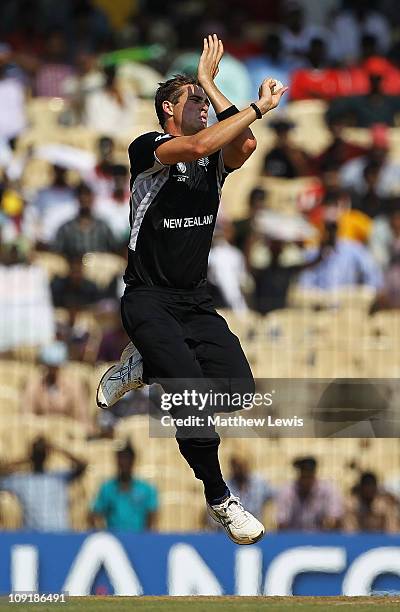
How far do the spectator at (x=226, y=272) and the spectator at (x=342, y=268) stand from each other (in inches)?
22.9

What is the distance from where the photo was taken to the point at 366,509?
11.6 metres

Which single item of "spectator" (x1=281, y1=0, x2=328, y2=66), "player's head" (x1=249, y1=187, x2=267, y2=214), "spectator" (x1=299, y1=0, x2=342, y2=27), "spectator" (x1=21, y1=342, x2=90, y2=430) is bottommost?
"spectator" (x1=21, y1=342, x2=90, y2=430)

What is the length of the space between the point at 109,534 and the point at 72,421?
1.26 m

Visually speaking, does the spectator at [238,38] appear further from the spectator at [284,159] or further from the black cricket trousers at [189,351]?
the black cricket trousers at [189,351]

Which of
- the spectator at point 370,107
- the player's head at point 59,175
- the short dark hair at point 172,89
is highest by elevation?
the spectator at point 370,107

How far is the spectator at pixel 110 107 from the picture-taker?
16.0m

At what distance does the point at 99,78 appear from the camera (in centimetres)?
1638

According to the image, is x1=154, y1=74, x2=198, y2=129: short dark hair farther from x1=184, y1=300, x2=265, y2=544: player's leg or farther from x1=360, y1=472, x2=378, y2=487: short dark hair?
x1=360, y1=472, x2=378, y2=487: short dark hair

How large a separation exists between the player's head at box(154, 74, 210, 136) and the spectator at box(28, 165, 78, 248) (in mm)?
5595

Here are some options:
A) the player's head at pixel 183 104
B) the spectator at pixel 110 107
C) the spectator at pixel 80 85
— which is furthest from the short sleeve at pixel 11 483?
the spectator at pixel 80 85

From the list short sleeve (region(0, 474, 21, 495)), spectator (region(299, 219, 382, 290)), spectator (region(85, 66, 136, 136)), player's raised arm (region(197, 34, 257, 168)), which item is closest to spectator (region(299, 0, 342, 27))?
spectator (region(85, 66, 136, 136))

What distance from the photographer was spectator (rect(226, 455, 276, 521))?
11633mm

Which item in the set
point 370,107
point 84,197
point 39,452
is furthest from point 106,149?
point 39,452

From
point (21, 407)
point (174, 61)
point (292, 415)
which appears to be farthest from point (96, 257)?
point (174, 61)
